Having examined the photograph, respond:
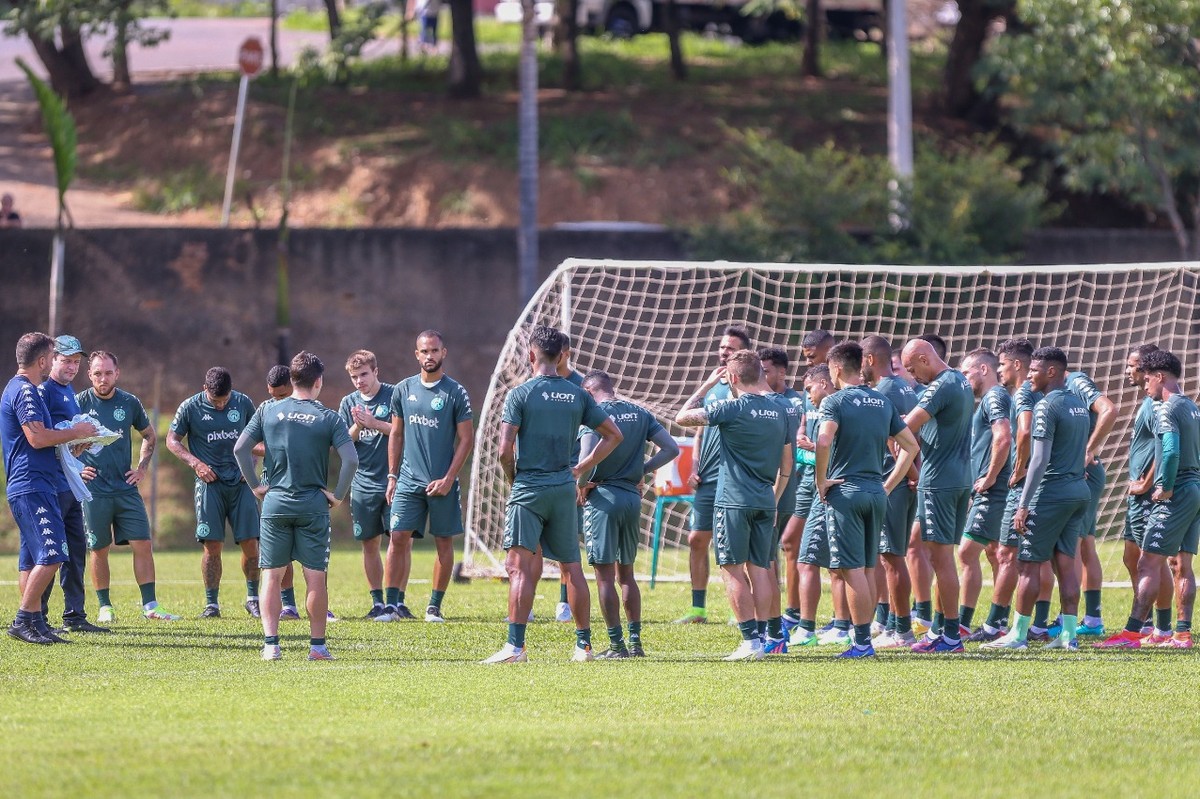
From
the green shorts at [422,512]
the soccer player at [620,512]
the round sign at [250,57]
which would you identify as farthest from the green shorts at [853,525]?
the round sign at [250,57]

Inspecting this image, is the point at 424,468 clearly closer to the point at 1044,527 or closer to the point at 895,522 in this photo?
the point at 895,522

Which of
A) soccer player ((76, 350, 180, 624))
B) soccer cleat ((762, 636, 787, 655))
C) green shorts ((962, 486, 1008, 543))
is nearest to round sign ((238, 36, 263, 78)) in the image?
soccer player ((76, 350, 180, 624))

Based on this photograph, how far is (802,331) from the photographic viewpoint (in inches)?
710

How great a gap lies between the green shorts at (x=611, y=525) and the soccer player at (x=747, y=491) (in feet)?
1.86

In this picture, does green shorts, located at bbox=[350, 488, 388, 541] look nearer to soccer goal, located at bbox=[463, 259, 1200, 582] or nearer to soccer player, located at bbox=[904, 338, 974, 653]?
soccer goal, located at bbox=[463, 259, 1200, 582]

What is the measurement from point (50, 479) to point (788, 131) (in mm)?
21800

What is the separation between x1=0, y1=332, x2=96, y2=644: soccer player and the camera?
396 inches

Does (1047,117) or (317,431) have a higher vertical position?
(1047,117)

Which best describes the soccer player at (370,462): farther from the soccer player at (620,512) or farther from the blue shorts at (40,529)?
the soccer player at (620,512)

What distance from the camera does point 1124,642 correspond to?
10.5 metres

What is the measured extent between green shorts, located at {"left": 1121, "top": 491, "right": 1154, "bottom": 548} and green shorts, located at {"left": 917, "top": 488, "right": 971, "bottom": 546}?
3.96ft

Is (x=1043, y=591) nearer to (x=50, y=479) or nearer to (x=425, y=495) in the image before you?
(x=425, y=495)

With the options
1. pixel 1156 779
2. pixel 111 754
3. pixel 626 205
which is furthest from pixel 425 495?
pixel 626 205

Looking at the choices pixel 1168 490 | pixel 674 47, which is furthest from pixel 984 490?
pixel 674 47
